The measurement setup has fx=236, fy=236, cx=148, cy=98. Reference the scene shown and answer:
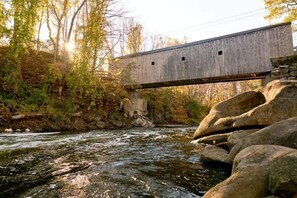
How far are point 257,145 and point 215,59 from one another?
10656mm

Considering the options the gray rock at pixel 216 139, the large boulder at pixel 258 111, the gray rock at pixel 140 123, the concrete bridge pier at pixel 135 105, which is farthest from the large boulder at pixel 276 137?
the concrete bridge pier at pixel 135 105

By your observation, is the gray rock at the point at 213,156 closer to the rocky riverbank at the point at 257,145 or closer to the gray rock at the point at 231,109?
the rocky riverbank at the point at 257,145

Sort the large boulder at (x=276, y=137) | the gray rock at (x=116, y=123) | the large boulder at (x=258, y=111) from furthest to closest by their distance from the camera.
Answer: the gray rock at (x=116, y=123)
the large boulder at (x=258, y=111)
the large boulder at (x=276, y=137)

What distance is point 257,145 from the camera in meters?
2.75

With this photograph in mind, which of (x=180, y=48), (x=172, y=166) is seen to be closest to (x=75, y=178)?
(x=172, y=166)

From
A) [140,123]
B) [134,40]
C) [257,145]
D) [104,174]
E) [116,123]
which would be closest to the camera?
[257,145]

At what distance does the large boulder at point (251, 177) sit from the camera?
6.44 feet

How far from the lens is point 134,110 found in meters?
16.6

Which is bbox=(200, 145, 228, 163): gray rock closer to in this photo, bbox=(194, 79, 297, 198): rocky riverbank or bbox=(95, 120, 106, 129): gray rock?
bbox=(194, 79, 297, 198): rocky riverbank

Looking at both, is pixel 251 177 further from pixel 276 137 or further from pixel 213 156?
pixel 213 156

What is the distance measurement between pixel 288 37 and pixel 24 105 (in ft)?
39.1

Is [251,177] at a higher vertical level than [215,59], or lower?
lower

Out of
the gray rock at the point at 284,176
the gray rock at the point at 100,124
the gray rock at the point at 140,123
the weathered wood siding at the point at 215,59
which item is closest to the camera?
the gray rock at the point at 284,176

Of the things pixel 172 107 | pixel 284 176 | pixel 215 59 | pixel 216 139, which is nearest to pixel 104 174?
pixel 284 176
